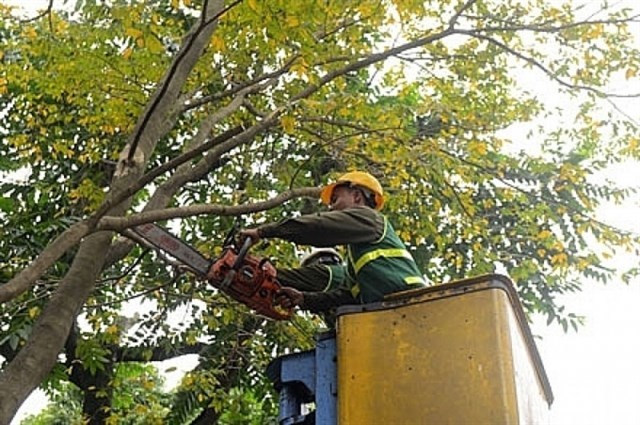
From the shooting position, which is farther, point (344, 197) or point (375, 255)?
point (344, 197)

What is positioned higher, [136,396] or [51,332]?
[136,396]

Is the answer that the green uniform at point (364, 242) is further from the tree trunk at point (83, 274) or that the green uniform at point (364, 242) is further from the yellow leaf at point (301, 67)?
the yellow leaf at point (301, 67)

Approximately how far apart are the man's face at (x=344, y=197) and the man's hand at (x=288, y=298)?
18.4 inches

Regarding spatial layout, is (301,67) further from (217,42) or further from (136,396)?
(136,396)

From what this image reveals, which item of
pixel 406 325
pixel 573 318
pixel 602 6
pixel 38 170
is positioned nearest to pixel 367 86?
pixel 602 6

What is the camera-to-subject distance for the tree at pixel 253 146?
469 cm


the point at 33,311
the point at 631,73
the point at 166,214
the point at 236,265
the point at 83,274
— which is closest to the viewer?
the point at 236,265

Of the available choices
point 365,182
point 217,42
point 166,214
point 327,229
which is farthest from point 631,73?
point 166,214

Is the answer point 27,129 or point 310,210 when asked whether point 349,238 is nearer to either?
point 310,210

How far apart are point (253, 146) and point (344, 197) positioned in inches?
129

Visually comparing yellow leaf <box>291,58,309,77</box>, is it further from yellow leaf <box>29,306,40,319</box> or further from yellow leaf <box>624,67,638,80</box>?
Answer: yellow leaf <box>29,306,40,319</box>

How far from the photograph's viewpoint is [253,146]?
6.94 meters

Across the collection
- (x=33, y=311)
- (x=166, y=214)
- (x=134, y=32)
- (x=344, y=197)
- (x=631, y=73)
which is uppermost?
(x=631, y=73)

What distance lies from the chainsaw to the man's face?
50cm
